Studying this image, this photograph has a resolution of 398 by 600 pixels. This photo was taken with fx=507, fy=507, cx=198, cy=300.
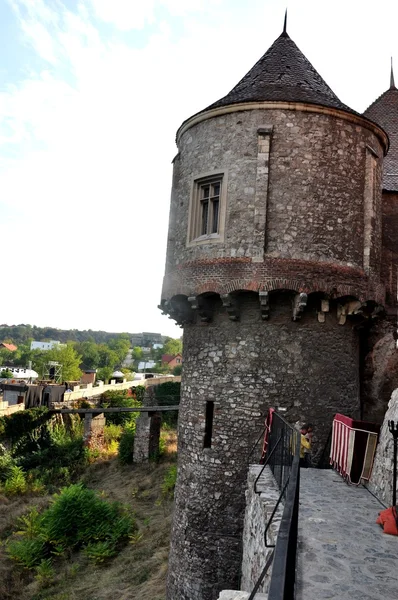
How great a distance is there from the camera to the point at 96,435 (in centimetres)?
3055

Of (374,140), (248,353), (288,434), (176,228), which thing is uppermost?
(374,140)

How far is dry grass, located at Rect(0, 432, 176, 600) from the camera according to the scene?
13.8m

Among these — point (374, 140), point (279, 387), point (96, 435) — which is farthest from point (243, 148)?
point (96, 435)

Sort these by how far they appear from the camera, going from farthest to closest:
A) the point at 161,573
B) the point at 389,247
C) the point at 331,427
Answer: the point at 161,573 → the point at 389,247 → the point at 331,427

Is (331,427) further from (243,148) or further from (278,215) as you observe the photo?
(243,148)

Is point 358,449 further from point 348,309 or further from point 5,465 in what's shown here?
point 5,465

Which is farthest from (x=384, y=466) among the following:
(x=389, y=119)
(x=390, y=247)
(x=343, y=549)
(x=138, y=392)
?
(x=138, y=392)

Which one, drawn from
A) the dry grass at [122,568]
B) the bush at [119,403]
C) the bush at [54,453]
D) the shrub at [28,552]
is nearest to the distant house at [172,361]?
the bush at [119,403]

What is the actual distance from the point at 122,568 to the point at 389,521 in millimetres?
11620

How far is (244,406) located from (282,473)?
9.89 ft

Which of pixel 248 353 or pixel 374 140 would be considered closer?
pixel 248 353

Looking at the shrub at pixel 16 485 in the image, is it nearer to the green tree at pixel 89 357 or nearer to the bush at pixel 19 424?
the bush at pixel 19 424

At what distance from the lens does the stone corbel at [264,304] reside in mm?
10078

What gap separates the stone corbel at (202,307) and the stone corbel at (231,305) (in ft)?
1.71
